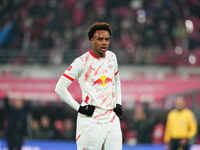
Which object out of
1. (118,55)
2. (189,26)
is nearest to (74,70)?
(118,55)

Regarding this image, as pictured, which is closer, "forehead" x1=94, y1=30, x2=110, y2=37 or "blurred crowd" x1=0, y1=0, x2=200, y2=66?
"forehead" x1=94, y1=30, x2=110, y2=37

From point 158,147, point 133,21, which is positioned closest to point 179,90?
point 158,147

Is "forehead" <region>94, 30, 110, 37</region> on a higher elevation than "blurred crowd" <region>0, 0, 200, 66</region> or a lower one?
lower

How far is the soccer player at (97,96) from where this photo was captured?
502 centimetres

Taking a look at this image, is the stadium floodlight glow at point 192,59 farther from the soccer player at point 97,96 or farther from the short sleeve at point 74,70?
the short sleeve at point 74,70

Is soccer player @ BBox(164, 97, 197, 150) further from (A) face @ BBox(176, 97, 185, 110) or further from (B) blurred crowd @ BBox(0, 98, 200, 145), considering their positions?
(B) blurred crowd @ BBox(0, 98, 200, 145)

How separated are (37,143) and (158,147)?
3.89 metres

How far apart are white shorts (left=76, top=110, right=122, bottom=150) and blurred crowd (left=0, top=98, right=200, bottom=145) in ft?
23.9

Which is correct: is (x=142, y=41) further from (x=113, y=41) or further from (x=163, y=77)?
(x=163, y=77)

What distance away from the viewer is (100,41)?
5.07 meters

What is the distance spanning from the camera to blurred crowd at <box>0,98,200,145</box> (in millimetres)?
14625

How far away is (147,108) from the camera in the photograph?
47.8ft

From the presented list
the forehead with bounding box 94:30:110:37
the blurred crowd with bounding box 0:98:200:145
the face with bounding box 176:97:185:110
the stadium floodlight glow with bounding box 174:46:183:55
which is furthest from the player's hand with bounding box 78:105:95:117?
the stadium floodlight glow with bounding box 174:46:183:55

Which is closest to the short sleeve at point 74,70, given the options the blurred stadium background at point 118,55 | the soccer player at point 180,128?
the soccer player at point 180,128
